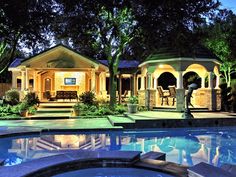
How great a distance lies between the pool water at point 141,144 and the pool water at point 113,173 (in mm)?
2086

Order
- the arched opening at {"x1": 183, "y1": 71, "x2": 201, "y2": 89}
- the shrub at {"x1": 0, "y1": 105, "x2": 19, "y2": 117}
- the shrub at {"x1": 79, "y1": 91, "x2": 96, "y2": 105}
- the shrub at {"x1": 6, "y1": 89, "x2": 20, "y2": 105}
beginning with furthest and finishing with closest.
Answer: the arched opening at {"x1": 183, "y1": 71, "x2": 201, "y2": 89} < the shrub at {"x1": 6, "y1": 89, "x2": 20, "y2": 105} < the shrub at {"x1": 79, "y1": 91, "x2": 96, "y2": 105} < the shrub at {"x1": 0, "y1": 105, "x2": 19, "y2": 117}

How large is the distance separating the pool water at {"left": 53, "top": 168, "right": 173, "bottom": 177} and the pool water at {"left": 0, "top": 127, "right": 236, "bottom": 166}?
209 cm

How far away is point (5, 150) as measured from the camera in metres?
10.1

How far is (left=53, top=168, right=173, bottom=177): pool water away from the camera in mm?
6676

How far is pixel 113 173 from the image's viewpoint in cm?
695

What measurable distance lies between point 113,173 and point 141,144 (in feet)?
15.8

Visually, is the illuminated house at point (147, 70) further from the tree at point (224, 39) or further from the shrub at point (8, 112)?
the shrub at point (8, 112)

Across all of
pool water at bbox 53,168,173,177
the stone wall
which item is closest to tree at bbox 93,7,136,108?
the stone wall

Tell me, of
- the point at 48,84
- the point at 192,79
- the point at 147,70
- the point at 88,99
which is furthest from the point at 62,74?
the point at 192,79

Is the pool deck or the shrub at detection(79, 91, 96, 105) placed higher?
the shrub at detection(79, 91, 96, 105)

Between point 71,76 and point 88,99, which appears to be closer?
point 88,99

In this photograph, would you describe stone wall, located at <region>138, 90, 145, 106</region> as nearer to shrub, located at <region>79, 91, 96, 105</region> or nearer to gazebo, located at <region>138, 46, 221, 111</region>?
gazebo, located at <region>138, 46, 221, 111</region>

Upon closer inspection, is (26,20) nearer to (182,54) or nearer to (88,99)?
(88,99)

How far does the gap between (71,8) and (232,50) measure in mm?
14166
